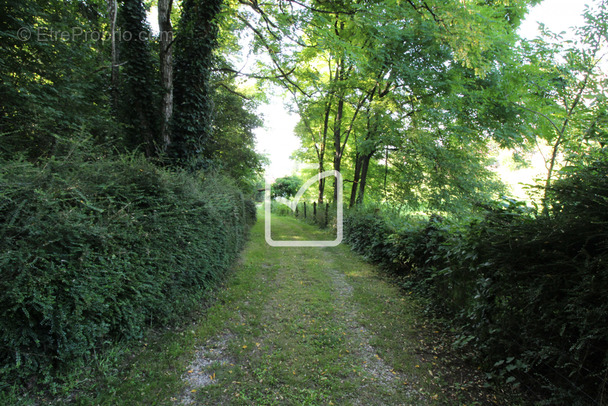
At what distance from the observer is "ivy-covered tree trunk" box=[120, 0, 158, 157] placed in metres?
6.87

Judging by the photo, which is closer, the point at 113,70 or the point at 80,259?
the point at 80,259

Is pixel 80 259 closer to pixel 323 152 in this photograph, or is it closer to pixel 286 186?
pixel 323 152

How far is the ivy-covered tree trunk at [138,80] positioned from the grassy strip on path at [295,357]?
4.77 meters

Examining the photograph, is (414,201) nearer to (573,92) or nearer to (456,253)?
(573,92)

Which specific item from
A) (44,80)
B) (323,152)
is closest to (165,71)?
(44,80)

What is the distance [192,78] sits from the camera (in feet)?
22.6

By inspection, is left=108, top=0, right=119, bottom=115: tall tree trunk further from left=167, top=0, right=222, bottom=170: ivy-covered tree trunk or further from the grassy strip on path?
the grassy strip on path

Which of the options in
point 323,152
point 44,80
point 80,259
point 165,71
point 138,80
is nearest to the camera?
point 80,259

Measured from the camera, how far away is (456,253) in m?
3.95

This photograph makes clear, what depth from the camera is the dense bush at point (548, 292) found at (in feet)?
6.79

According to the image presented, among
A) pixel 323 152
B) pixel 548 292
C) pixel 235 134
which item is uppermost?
pixel 323 152

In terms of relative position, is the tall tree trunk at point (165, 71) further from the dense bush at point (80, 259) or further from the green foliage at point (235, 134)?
the green foliage at point (235, 134)

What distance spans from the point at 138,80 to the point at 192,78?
1.40 meters

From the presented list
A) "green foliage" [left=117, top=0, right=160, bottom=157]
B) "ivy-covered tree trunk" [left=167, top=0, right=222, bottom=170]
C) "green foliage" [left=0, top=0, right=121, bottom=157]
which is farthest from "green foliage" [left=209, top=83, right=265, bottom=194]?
"green foliage" [left=0, top=0, right=121, bottom=157]
